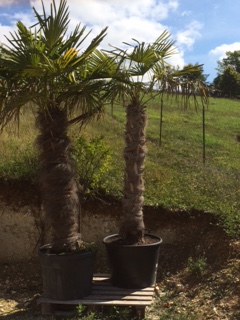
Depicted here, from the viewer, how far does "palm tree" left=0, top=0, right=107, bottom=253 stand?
5.25m

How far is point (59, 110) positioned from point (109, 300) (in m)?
2.48

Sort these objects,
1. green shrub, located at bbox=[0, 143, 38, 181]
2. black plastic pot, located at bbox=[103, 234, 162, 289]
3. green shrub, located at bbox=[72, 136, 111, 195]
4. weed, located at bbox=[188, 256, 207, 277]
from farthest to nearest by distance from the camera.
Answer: green shrub, located at bbox=[0, 143, 38, 181], green shrub, located at bbox=[72, 136, 111, 195], weed, located at bbox=[188, 256, 207, 277], black plastic pot, located at bbox=[103, 234, 162, 289]

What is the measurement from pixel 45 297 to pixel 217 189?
4.14 meters

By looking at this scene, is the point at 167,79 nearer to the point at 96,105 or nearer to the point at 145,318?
the point at 96,105

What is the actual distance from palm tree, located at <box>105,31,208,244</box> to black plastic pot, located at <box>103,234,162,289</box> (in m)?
0.21

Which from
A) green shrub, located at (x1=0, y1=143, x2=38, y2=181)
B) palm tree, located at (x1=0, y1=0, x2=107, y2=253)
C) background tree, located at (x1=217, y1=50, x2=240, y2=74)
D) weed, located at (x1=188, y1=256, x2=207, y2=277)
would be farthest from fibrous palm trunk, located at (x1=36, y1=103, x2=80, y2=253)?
background tree, located at (x1=217, y1=50, x2=240, y2=74)

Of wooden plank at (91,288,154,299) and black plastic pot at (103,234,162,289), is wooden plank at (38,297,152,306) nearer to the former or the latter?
wooden plank at (91,288,154,299)

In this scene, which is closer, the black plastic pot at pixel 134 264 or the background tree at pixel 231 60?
the black plastic pot at pixel 134 264

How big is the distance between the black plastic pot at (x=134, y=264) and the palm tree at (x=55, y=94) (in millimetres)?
585

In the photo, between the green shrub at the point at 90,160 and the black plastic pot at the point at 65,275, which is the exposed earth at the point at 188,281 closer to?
the black plastic pot at the point at 65,275

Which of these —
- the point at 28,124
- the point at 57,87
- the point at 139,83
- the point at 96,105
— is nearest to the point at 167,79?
the point at 139,83

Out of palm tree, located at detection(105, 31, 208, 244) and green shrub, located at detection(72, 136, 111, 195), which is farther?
green shrub, located at detection(72, 136, 111, 195)

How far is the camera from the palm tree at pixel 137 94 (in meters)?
5.96

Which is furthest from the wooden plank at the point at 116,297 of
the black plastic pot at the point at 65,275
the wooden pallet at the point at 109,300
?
the black plastic pot at the point at 65,275
